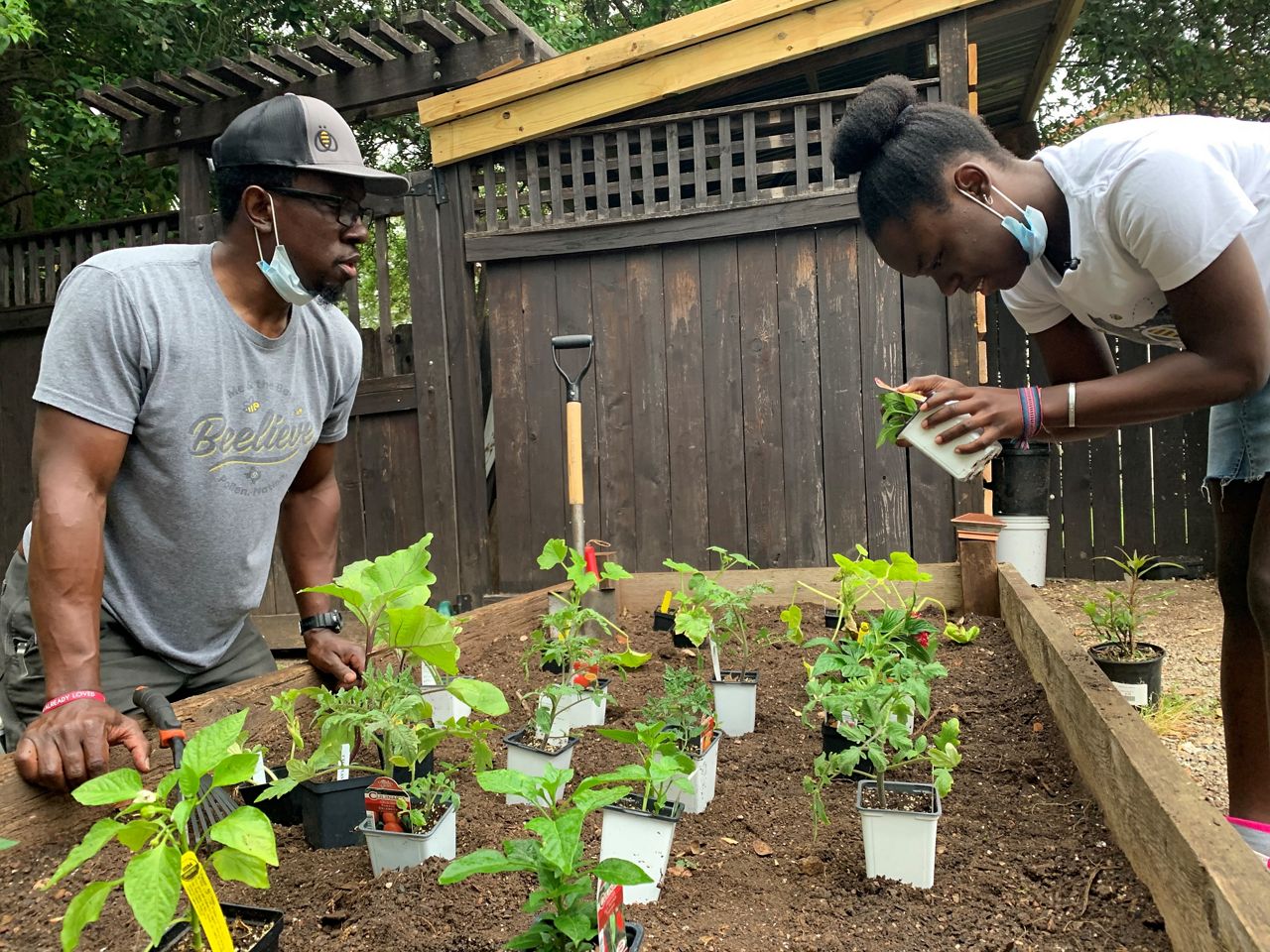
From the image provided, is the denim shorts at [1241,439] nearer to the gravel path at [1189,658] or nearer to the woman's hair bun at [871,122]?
the woman's hair bun at [871,122]

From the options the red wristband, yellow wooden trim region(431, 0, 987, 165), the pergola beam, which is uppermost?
the pergola beam

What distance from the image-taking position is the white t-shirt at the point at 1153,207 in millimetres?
1431

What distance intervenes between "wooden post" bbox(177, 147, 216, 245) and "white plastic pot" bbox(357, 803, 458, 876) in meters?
4.67

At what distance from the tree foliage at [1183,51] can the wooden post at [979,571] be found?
6.51 metres

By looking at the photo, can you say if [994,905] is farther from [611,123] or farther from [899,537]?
[611,123]

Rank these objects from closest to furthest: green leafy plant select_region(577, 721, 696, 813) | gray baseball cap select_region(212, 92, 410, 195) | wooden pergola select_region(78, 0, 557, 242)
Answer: green leafy plant select_region(577, 721, 696, 813), gray baseball cap select_region(212, 92, 410, 195), wooden pergola select_region(78, 0, 557, 242)

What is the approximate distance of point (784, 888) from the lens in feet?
4.51

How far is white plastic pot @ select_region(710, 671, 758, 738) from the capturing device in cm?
216

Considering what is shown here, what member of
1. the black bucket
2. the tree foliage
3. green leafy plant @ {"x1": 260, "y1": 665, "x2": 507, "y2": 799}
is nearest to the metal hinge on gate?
the black bucket

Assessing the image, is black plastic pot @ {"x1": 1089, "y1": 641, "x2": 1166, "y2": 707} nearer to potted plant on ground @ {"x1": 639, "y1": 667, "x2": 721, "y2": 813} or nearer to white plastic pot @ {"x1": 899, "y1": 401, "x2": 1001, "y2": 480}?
white plastic pot @ {"x1": 899, "y1": 401, "x2": 1001, "y2": 480}

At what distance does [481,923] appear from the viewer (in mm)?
1204

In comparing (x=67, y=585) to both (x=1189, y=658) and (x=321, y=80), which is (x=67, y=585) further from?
(x=1189, y=658)

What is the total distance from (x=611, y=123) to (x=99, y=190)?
536cm

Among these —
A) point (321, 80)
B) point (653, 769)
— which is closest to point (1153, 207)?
point (653, 769)
